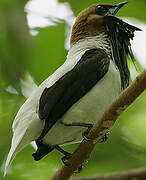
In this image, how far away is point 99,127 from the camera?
9.49ft

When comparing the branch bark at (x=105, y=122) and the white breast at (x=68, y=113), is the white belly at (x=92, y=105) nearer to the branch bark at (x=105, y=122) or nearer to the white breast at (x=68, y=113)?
the white breast at (x=68, y=113)

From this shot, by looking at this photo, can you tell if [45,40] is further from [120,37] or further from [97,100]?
[97,100]

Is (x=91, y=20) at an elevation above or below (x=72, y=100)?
above

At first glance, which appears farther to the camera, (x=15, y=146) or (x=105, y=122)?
(x=15, y=146)

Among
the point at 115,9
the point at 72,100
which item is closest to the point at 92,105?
the point at 72,100

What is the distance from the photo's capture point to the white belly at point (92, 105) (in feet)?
11.1

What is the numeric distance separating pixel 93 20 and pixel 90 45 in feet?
1.10

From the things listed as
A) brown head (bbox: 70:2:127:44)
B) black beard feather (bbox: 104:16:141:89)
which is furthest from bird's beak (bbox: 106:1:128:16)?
black beard feather (bbox: 104:16:141:89)

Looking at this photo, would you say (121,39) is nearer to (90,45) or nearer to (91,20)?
(90,45)

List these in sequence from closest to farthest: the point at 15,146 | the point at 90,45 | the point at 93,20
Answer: the point at 15,146 → the point at 90,45 → the point at 93,20

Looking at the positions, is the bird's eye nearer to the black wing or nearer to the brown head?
the brown head

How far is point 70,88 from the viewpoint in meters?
3.38

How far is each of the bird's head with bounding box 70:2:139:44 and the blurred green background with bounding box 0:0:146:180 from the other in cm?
22

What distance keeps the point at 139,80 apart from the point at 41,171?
6.95 ft
